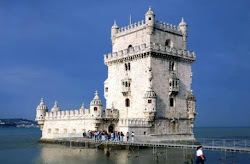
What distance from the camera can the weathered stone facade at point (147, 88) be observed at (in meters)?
47.0

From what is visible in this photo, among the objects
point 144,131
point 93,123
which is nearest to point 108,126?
point 93,123

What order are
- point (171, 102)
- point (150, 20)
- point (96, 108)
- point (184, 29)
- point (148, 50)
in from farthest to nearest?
1. point (184, 29)
2. point (171, 102)
3. point (150, 20)
4. point (96, 108)
5. point (148, 50)

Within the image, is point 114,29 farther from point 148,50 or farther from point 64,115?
point 64,115

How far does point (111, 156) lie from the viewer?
1529 inches

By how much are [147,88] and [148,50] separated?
187 inches

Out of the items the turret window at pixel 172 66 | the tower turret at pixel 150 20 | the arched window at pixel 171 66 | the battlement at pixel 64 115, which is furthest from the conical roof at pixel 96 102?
the tower turret at pixel 150 20

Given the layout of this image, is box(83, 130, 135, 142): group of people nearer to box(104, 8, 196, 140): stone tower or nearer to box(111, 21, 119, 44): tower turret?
box(104, 8, 196, 140): stone tower

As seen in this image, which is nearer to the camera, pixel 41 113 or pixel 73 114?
pixel 73 114

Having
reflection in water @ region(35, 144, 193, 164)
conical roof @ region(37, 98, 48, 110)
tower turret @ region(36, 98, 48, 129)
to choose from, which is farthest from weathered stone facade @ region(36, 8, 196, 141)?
conical roof @ region(37, 98, 48, 110)

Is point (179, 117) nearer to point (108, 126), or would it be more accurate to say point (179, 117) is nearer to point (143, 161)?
point (108, 126)

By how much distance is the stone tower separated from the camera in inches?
1844

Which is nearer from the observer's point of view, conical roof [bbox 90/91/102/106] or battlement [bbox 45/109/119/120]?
conical roof [bbox 90/91/102/106]

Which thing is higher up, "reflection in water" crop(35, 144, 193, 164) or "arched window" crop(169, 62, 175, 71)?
"arched window" crop(169, 62, 175, 71)

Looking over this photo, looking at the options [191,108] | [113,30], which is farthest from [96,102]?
[191,108]
